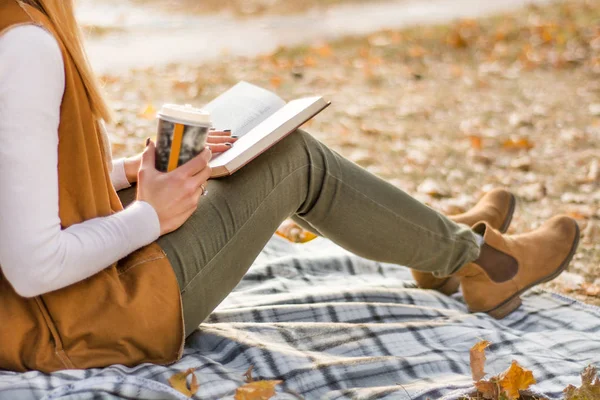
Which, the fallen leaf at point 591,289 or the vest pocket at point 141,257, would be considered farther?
the fallen leaf at point 591,289

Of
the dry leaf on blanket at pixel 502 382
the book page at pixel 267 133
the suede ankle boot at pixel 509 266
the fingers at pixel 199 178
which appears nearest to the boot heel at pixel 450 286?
the suede ankle boot at pixel 509 266

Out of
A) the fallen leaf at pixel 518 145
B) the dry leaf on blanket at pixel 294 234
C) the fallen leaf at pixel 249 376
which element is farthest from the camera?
the fallen leaf at pixel 518 145

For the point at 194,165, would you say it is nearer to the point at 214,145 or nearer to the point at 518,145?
the point at 214,145

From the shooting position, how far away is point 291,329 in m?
2.17

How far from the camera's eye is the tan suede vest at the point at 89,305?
154 cm

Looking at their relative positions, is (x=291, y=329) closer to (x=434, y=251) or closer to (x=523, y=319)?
(x=434, y=251)

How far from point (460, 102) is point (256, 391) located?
381 cm

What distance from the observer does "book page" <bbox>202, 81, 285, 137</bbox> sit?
2076mm

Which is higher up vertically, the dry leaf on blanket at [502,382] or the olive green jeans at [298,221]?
the olive green jeans at [298,221]

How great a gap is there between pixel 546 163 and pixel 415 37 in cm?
306

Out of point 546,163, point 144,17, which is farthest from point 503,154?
point 144,17

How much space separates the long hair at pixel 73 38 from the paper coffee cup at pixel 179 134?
0.42ft

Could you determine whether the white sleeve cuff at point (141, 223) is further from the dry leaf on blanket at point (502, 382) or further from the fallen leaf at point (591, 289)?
the fallen leaf at point (591, 289)

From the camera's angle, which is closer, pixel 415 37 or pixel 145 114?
pixel 145 114
